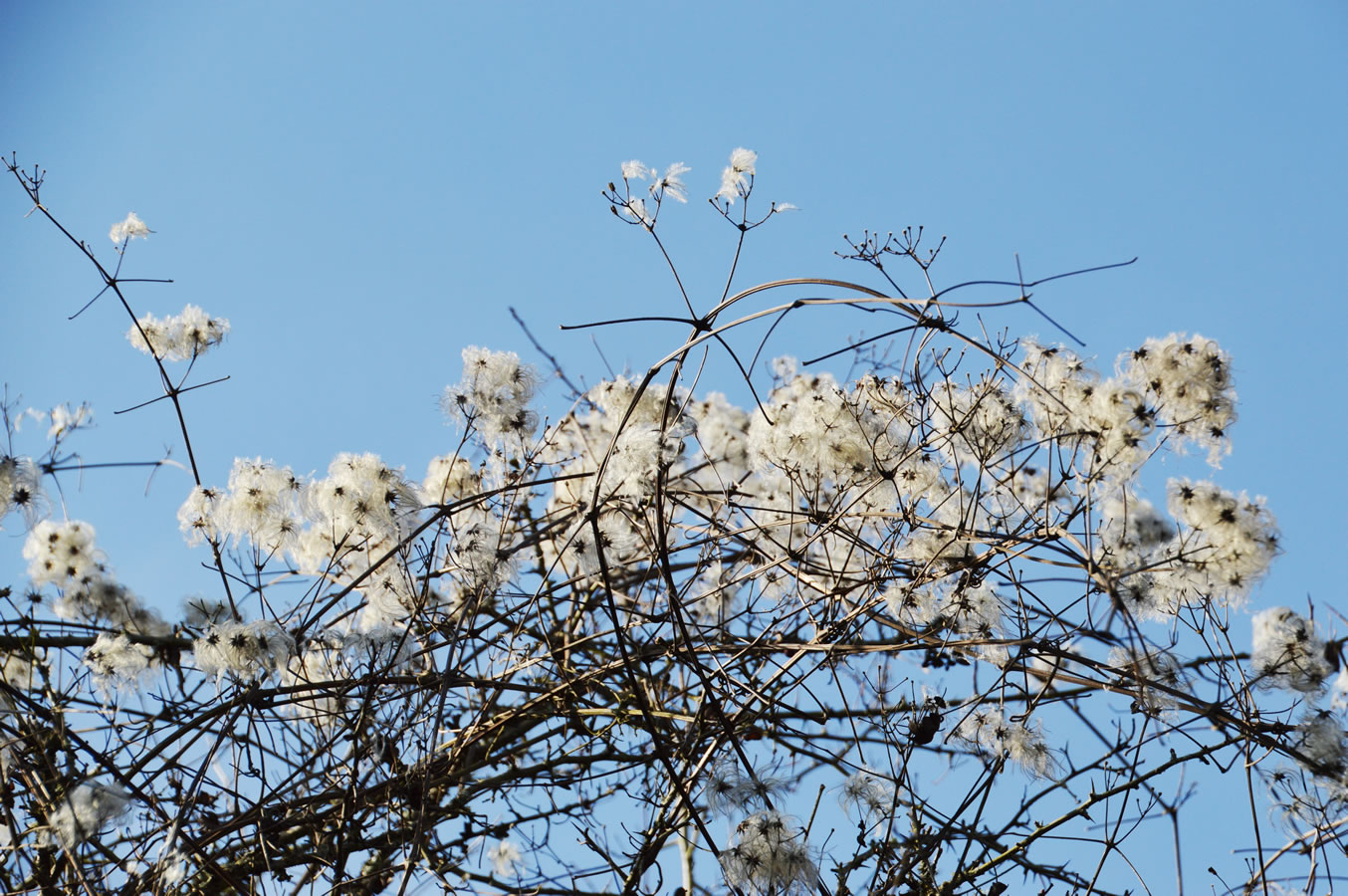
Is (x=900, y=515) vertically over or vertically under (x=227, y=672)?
over

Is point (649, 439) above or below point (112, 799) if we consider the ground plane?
above

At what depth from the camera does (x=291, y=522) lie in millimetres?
3773

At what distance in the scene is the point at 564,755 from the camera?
3906 millimetres

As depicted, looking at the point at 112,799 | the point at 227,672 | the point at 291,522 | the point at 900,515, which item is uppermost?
the point at 291,522

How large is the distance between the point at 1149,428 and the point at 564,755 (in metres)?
2.19

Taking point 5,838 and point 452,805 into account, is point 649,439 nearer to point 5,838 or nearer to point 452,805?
point 452,805

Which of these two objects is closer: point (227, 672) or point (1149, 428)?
point (227, 672)

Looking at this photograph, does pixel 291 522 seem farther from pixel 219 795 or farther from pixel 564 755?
pixel 564 755

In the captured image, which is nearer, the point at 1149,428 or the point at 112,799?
the point at 112,799

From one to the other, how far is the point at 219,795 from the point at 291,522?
3.00 ft

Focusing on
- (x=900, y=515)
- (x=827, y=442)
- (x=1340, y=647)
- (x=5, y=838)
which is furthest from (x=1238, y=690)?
(x=5, y=838)

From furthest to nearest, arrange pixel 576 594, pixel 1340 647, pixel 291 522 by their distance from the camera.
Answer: pixel 576 594 < pixel 291 522 < pixel 1340 647

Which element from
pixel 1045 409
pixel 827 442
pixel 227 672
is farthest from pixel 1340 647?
pixel 227 672

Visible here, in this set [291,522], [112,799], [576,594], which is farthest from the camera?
[576,594]
